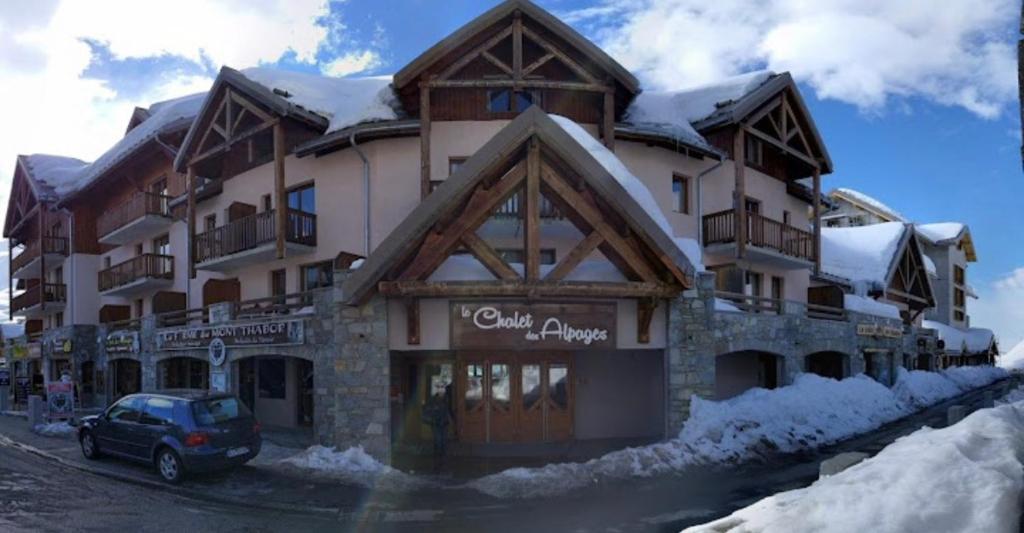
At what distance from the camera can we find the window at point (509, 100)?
62.3 ft

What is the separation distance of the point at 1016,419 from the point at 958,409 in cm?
455

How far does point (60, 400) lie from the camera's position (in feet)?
67.6

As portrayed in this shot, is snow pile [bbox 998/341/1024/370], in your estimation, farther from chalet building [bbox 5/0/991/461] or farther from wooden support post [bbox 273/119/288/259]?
wooden support post [bbox 273/119/288/259]

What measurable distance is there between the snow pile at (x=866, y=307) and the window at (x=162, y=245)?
91.7ft

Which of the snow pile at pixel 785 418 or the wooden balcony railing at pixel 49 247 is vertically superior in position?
the wooden balcony railing at pixel 49 247

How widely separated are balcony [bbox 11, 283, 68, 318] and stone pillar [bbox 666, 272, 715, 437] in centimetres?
3340

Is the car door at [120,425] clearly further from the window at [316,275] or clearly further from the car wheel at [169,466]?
the window at [316,275]

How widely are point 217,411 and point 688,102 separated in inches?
711

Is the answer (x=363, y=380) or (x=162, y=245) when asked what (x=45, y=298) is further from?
(x=363, y=380)

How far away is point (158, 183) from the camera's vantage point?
29.5m

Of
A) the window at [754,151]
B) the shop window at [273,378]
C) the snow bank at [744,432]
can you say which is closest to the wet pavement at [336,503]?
the snow bank at [744,432]

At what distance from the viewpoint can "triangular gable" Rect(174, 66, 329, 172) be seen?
63.9 feet

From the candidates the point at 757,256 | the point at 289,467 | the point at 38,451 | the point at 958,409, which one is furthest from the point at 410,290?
the point at 757,256

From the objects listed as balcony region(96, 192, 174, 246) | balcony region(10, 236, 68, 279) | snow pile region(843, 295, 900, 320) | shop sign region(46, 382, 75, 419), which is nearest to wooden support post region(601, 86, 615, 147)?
snow pile region(843, 295, 900, 320)
